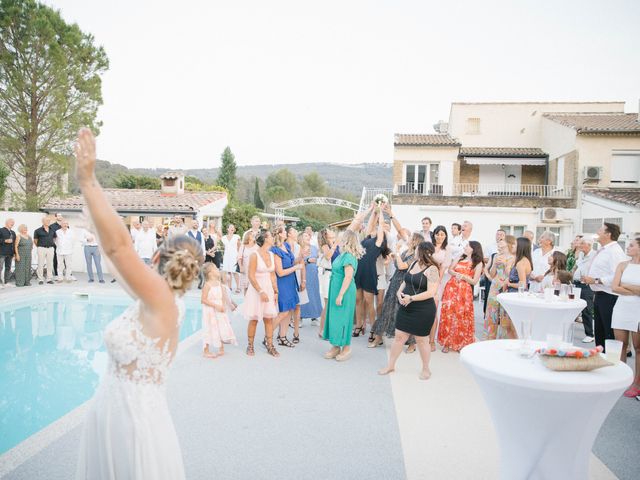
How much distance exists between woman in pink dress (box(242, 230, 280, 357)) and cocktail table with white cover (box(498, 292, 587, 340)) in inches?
120

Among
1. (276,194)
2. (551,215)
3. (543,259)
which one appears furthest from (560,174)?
(276,194)

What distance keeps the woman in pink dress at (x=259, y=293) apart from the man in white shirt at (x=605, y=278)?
162 inches

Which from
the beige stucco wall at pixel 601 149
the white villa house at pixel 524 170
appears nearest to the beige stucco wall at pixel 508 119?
the white villa house at pixel 524 170

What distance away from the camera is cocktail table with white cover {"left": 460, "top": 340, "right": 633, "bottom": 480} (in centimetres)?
245

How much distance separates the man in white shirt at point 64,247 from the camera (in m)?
12.6

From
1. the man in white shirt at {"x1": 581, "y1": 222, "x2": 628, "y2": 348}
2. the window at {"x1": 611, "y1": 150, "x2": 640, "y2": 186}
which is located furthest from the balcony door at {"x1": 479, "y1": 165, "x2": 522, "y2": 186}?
the man in white shirt at {"x1": 581, "y1": 222, "x2": 628, "y2": 348}

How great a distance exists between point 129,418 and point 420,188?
887 inches

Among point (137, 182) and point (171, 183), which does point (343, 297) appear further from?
point (137, 182)

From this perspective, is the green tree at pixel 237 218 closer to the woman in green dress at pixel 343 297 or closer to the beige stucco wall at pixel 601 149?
the beige stucco wall at pixel 601 149

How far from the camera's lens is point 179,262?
194 centimetres

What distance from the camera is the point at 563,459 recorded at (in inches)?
102

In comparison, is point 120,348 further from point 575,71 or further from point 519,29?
point 575,71

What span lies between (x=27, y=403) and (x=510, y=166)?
25.3 m

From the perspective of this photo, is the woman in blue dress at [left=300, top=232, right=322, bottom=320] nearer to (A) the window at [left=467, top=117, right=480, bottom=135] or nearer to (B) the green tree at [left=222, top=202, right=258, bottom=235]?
(B) the green tree at [left=222, top=202, right=258, bottom=235]
